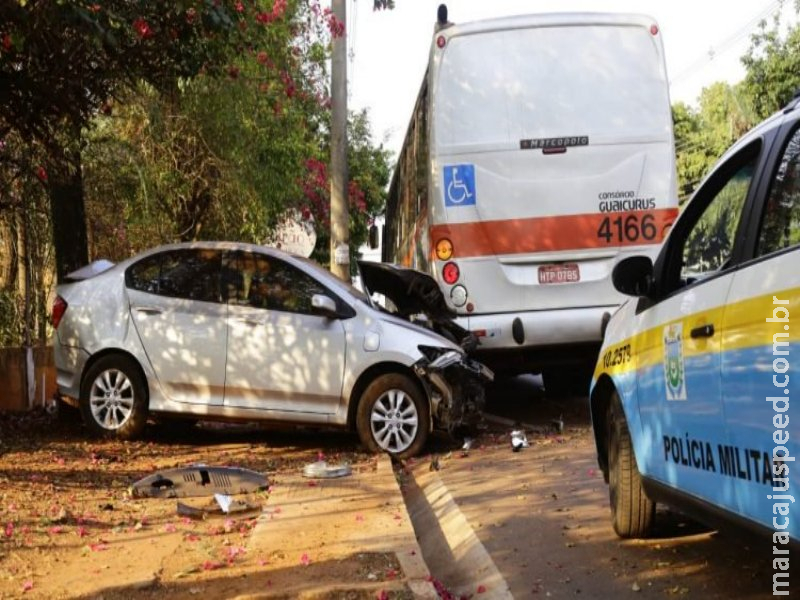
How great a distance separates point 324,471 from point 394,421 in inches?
45.5

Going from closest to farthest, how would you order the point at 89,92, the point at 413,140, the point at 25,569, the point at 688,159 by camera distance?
the point at 25,569 < the point at 89,92 < the point at 413,140 < the point at 688,159

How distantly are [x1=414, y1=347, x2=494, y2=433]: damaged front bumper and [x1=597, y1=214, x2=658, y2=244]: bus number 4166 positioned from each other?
6.18 ft

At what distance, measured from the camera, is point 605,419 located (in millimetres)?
5484

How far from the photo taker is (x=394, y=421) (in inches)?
327

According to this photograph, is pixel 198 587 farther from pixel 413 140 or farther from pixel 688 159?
pixel 688 159

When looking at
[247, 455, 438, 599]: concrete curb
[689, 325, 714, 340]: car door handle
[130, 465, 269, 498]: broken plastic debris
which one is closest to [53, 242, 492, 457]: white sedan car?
[247, 455, 438, 599]: concrete curb

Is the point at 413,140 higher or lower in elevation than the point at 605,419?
higher

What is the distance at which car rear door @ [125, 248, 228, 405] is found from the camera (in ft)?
27.9

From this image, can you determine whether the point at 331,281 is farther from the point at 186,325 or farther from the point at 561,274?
the point at 561,274

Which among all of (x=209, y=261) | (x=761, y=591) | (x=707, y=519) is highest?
(x=209, y=261)

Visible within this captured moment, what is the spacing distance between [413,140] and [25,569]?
8.07 meters

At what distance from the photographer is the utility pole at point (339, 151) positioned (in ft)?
43.4

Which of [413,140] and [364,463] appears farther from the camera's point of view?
[413,140]

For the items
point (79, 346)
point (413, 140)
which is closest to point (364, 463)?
point (79, 346)
